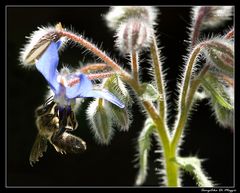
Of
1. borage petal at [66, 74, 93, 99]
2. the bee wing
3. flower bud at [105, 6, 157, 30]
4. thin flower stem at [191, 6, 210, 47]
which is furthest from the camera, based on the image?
thin flower stem at [191, 6, 210, 47]

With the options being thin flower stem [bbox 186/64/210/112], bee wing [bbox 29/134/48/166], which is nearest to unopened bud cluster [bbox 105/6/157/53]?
thin flower stem [bbox 186/64/210/112]

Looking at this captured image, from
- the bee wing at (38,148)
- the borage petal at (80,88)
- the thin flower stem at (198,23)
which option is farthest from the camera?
the thin flower stem at (198,23)

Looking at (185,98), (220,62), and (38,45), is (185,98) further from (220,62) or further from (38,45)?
(38,45)

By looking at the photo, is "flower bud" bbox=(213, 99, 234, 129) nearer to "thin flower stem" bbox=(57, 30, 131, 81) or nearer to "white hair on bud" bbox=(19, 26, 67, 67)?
"thin flower stem" bbox=(57, 30, 131, 81)

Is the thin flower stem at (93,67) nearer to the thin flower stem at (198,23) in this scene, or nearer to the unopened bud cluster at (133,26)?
the unopened bud cluster at (133,26)

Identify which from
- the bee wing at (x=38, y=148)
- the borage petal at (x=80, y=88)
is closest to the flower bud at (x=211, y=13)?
the borage petal at (x=80, y=88)

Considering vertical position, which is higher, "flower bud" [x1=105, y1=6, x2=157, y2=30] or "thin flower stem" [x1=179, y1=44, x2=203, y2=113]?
→ "flower bud" [x1=105, y1=6, x2=157, y2=30]
